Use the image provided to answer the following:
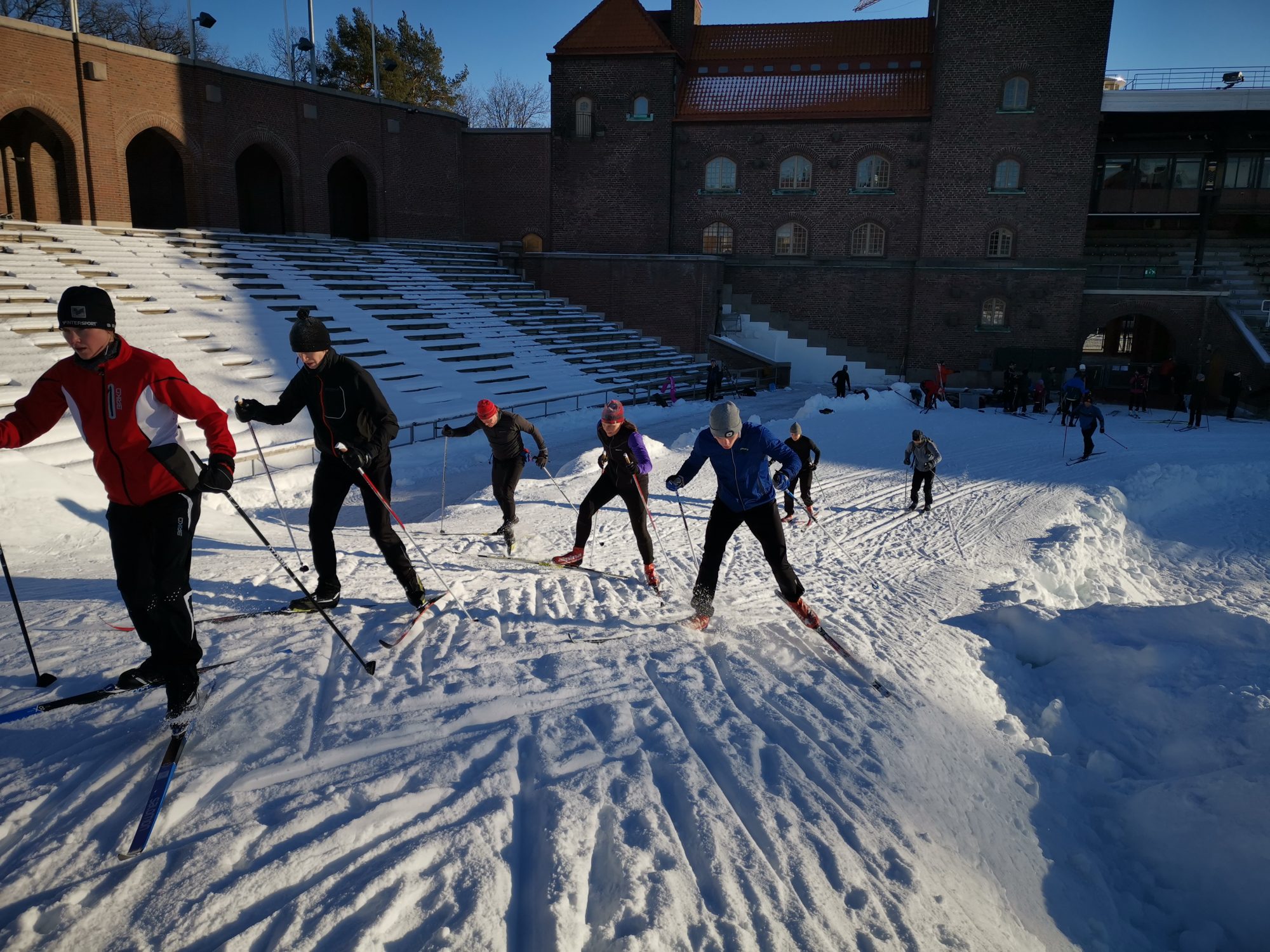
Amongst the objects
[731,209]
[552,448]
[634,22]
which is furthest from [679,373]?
[634,22]

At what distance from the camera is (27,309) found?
14633 mm

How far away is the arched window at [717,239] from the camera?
99.3 ft

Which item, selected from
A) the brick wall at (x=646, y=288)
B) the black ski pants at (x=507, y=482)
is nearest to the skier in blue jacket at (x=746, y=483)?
the black ski pants at (x=507, y=482)

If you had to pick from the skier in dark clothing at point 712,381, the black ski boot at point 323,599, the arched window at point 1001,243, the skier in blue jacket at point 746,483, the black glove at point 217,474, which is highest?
the arched window at point 1001,243

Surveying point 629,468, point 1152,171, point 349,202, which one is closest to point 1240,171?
point 1152,171

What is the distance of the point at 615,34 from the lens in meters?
29.9

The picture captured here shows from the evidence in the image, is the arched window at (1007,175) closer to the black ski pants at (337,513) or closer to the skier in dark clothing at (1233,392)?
the skier in dark clothing at (1233,392)

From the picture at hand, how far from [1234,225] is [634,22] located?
86.1 ft

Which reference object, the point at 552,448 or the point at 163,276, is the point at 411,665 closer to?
the point at 552,448

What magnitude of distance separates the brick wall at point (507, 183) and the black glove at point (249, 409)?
27636mm

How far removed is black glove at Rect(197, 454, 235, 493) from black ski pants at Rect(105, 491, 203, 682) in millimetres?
149

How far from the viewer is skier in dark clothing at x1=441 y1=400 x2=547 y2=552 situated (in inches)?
344

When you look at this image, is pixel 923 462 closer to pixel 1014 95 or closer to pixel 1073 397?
pixel 1073 397

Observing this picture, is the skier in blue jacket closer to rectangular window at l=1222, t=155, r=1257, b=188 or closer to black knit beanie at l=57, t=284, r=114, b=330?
black knit beanie at l=57, t=284, r=114, b=330
